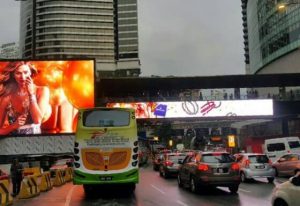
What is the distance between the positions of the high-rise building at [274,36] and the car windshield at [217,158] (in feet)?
182

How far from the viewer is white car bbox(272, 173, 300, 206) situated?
29.0ft

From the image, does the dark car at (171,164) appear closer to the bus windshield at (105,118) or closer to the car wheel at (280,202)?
the bus windshield at (105,118)

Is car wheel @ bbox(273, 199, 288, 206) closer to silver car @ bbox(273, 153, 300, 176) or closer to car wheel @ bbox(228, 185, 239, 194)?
car wheel @ bbox(228, 185, 239, 194)

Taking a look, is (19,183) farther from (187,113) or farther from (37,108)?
(187,113)

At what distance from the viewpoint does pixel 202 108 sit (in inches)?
1890

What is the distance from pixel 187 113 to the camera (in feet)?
157

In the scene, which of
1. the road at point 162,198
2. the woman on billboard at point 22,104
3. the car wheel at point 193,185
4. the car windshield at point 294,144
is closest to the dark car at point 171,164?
the road at point 162,198

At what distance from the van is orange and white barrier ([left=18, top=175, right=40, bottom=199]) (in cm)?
2262

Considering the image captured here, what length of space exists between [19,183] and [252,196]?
10.3 metres

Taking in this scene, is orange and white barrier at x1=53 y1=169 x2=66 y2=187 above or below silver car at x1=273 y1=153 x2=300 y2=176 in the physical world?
below

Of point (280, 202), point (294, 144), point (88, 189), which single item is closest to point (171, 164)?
point (88, 189)

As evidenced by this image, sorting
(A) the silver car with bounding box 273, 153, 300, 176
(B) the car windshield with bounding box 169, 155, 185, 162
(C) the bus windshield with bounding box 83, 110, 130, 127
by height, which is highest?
(C) the bus windshield with bounding box 83, 110, 130, 127

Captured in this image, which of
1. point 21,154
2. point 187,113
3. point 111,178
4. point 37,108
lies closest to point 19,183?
point 111,178

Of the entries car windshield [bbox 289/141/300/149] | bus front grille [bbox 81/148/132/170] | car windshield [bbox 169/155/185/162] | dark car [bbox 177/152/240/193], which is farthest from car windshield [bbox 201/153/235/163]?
car windshield [bbox 289/141/300/149]
